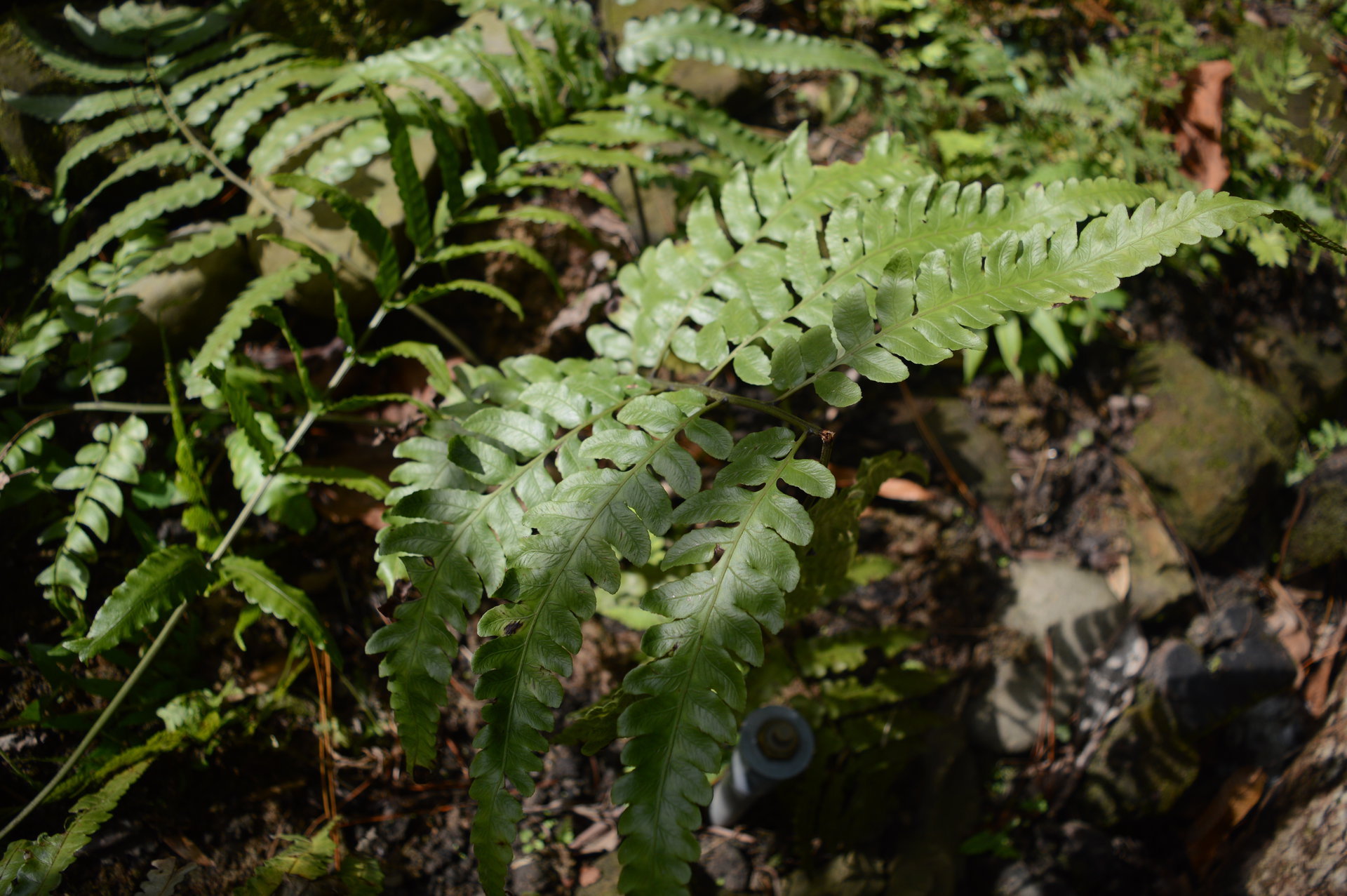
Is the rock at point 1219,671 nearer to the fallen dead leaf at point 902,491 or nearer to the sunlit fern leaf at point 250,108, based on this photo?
the fallen dead leaf at point 902,491

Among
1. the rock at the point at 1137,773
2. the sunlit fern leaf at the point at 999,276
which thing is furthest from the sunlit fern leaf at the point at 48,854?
the rock at the point at 1137,773

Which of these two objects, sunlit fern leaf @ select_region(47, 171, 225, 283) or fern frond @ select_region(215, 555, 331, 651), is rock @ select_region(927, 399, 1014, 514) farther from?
sunlit fern leaf @ select_region(47, 171, 225, 283)

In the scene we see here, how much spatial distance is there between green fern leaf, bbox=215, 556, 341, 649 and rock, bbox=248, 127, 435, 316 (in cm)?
97

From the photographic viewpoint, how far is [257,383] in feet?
6.99

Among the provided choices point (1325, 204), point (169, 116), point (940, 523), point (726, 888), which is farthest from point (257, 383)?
point (1325, 204)

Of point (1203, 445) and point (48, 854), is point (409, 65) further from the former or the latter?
point (1203, 445)

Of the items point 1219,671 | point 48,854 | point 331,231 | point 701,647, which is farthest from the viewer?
point 1219,671

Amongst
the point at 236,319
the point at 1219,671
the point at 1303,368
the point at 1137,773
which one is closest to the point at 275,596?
the point at 236,319

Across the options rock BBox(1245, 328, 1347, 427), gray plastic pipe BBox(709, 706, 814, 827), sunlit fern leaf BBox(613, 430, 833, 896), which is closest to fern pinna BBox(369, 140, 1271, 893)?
sunlit fern leaf BBox(613, 430, 833, 896)

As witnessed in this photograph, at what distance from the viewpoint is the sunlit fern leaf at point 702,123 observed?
2268 millimetres

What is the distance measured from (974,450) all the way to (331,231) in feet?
9.24

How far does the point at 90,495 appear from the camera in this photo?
6.43 ft

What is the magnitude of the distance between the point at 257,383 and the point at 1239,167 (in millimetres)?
4520

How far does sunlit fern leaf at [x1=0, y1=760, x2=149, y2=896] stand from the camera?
A: 1.52 metres
